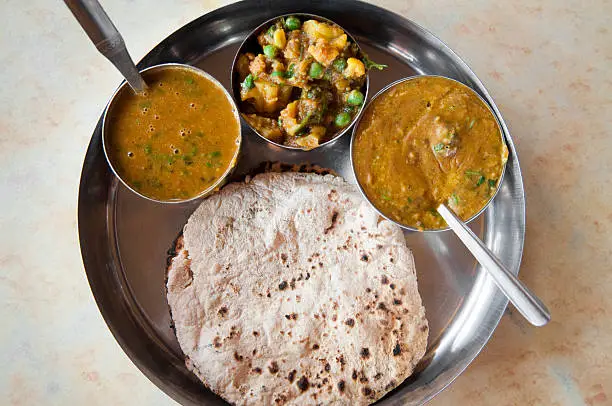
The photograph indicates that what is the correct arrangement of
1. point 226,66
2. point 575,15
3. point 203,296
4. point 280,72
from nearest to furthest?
point 280,72 < point 203,296 < point 226,66 < point 575,15

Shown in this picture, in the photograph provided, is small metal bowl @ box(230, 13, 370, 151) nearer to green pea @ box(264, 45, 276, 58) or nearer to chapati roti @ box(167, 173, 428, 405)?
green pea @ box(264, 45, 276, 58)

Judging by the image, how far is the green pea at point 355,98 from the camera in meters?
2.53

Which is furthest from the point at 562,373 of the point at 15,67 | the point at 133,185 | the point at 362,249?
the point at 15,67

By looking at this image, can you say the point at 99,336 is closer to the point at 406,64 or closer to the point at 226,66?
the point at 226,66

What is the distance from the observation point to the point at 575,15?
3.14 metres

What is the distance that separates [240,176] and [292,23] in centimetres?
85

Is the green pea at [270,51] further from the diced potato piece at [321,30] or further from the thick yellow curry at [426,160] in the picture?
the thick yellow curry at [426,160]

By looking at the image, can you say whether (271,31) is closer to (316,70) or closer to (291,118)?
(316,70)

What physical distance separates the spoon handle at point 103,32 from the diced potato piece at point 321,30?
0.86 m

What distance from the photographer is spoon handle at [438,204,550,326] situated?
6.98 ft

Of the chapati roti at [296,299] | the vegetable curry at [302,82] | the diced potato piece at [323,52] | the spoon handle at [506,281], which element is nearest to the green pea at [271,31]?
the vegetable curry at [302,82]

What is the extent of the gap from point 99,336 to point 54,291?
37cm

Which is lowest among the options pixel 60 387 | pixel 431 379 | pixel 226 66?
pixel 431 379

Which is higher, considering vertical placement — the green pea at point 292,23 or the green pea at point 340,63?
the green pea at point 292,23
